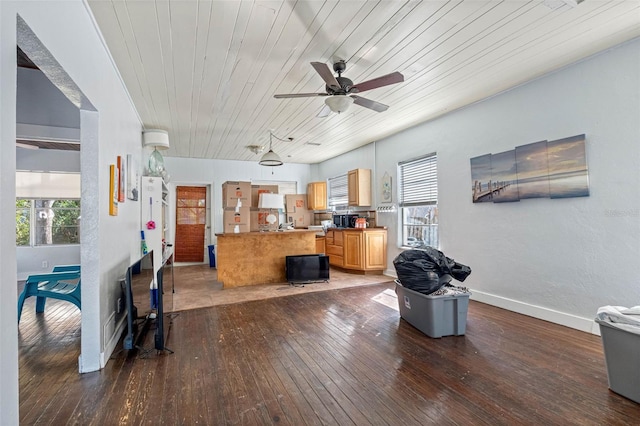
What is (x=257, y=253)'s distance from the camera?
5137mm

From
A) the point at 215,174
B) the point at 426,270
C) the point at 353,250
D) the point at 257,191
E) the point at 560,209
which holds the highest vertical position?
the point at 215,174

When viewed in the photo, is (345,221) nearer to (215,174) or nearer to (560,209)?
(215,174)

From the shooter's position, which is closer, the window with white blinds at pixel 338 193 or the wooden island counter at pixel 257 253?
the wooden island counter at pixel 257 253

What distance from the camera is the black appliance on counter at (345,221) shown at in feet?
21.2

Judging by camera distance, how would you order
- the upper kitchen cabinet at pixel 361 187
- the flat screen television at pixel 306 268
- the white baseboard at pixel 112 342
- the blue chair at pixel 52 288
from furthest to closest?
the upper kitchen cabinet at pixel 361 187 < the flat screen television at pixel 306 268 < the blue chair at pixel 52 288 < the white baseboard at pixel 112 342

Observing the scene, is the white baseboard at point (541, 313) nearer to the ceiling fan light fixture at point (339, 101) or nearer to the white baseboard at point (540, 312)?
the white baseboard at point (540, 312)

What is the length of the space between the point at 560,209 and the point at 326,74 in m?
2.91

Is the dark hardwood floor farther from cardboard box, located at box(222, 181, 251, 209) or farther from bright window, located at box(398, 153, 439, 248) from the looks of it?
cardboard box, located at box(222, 181, 251, 209)

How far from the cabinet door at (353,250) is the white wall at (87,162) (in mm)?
3825

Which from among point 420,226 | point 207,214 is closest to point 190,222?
point 207,214

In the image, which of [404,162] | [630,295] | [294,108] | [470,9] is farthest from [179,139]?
[630,295]

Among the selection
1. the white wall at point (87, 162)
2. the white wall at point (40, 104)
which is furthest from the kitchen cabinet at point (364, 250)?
the white wall at point (40, 104)

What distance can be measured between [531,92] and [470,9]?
1837 millimetres

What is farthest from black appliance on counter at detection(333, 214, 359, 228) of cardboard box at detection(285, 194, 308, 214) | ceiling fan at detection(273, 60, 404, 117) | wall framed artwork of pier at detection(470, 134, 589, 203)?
ceiling fan at detection(273, 60, 404, 117)
